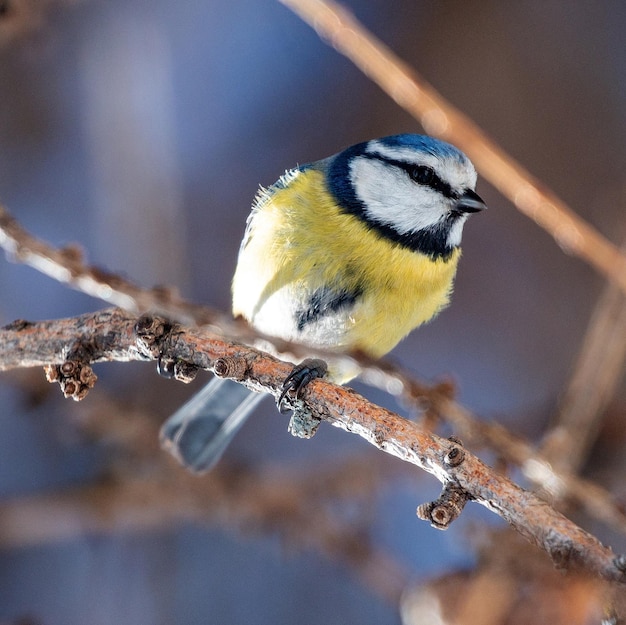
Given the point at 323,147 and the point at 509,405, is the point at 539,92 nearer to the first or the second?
the point at 323,147

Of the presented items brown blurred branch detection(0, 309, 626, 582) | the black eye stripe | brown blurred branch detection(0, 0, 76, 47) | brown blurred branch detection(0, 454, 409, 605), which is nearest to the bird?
the black eye stripe

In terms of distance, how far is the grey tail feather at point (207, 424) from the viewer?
1.45m

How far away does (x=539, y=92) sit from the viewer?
254 centimetres

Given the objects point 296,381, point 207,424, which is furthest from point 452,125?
point 207,424

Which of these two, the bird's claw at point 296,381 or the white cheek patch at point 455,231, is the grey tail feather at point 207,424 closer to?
the bird's claw at point 296,381

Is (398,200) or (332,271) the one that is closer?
(332,271)

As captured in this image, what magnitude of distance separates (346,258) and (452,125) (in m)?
0.32

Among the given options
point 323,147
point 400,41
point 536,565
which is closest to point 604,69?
point 400,41

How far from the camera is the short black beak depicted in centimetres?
152

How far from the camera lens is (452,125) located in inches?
48.2

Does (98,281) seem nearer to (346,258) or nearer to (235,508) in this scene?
(346,258)

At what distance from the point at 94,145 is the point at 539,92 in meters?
1.48

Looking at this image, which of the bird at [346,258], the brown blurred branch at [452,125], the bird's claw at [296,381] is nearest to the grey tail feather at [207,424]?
the bird at [346,258]

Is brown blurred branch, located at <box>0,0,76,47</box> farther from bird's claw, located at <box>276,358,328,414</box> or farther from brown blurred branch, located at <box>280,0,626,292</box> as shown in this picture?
bird's claw, located at <box>276,358,328,414</box>
